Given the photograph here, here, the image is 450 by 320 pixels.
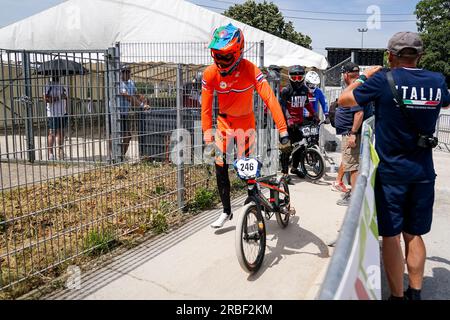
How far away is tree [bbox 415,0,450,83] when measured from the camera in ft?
143

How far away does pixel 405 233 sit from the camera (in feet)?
9.77

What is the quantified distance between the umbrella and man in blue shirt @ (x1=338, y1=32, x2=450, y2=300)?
8.86 ft

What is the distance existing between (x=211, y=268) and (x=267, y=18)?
37.8 meters

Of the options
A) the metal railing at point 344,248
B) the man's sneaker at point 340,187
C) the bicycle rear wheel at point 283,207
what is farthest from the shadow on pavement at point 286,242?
the metal railing at point 344,248

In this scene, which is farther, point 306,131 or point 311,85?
point 311,85

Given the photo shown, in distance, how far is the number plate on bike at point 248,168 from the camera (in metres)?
3.85

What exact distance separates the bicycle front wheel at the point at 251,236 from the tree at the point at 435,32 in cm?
4539

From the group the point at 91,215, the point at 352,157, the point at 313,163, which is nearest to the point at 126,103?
the point at 91,215

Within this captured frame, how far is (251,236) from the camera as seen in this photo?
12.3 ft

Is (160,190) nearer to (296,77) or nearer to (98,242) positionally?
(98,242)

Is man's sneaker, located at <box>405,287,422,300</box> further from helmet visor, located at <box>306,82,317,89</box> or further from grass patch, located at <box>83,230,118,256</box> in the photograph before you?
helmet visor, located at <box>306,82,317,89</box>

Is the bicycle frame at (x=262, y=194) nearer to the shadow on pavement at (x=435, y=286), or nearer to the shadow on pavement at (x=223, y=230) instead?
the shadow on pavement at (x=223, y=230)
